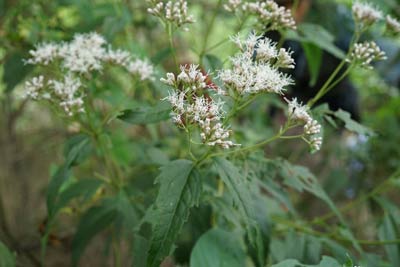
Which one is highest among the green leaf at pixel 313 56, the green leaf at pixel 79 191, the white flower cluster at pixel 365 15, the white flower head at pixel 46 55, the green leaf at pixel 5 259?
the green leaf at pixel 313 56

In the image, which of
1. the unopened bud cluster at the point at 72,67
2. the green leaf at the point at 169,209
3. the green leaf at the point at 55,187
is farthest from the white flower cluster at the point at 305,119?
the green leaf at the point at 55,187

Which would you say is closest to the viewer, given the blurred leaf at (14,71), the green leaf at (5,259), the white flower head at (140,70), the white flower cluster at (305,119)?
the white flower cluster at (305,119)

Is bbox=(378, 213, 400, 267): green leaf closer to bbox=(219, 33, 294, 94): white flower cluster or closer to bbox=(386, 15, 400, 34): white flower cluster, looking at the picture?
bbox=(386, 15, 400, 34): white flower cluster

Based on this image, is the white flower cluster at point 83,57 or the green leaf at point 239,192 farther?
the white flower cluster at point 83,57

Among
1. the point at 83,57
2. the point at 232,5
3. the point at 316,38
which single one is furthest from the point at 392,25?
the point at 83,57

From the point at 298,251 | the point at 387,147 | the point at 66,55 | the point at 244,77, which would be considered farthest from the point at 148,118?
the point at 387,147

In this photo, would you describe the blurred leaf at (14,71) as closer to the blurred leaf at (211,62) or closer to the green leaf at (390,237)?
the blurred leaf at (211,62)

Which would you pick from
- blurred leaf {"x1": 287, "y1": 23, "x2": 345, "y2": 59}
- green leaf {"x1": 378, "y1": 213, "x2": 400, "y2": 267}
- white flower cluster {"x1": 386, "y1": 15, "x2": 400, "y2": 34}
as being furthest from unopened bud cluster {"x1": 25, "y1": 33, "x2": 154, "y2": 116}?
green leaf {"x1": 378, "y1": 213, "x2": 400, "y2": 267}

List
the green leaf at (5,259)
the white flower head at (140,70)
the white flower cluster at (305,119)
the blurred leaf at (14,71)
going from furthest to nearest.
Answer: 1. the blurred leaf at (14,71)
2. the white flower head at (140,70)
3. the green leaf at (5,259)
4. the white flower cluster at (305,119)
